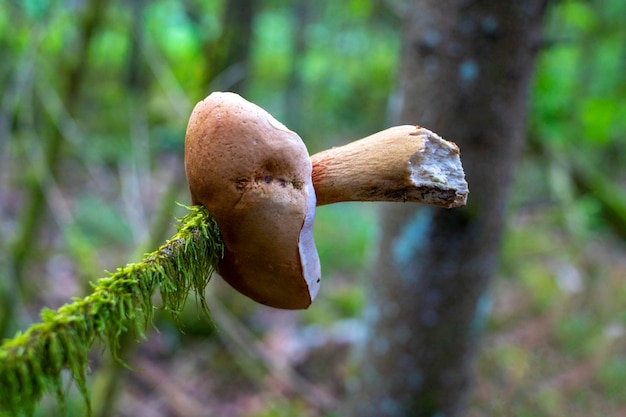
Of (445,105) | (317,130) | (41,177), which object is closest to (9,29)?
(41,177)

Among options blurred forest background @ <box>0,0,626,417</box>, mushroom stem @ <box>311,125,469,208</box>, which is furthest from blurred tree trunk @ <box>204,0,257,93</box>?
mushroom stem @ <box>311,125,469,208</box>

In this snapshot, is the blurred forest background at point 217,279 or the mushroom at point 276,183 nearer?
the mushroom at point 276,183

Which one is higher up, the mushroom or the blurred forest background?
the mushroom

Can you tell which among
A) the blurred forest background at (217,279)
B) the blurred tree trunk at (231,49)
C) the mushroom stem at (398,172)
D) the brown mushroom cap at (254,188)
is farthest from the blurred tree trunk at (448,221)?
the blurred tree trunk at (231,49)

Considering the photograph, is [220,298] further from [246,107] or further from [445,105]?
[246,107]

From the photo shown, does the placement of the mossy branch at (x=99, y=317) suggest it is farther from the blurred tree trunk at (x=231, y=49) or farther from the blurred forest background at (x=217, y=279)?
the blurred tree trunk at (x=231, y=49)

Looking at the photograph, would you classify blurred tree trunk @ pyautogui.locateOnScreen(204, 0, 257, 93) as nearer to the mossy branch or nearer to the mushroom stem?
the mushroom stem
